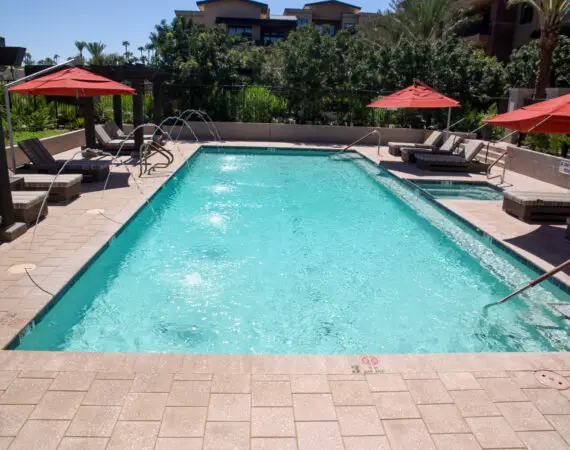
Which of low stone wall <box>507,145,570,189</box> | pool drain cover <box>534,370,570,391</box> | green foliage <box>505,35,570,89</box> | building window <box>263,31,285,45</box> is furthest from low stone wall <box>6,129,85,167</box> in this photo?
building window <box>263,31,285,45</box>

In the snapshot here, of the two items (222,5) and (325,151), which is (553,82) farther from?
(222,5)

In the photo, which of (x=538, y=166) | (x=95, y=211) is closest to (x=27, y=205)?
(x=95, y=211)

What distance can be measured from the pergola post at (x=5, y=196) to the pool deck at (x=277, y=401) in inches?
101

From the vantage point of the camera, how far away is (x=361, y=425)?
326 centimetres

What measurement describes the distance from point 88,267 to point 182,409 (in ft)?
11.4

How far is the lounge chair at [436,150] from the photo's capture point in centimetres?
1470

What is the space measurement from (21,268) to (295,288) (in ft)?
11.4

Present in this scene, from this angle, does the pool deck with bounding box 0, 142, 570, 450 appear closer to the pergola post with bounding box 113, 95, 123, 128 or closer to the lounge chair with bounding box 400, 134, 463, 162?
the lounge chair with bounding box 400, 134, 463, 162

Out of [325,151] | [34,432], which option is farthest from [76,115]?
[34,432]

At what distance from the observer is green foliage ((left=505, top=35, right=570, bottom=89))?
786 inches

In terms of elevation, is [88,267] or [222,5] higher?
[222,5]

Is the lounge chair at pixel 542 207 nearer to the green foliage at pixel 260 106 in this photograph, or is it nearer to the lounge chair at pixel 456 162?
the lounge chair at pixel 456 162

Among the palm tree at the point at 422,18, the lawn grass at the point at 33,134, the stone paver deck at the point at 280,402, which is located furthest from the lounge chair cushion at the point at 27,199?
the palm tree at the point at 422,18

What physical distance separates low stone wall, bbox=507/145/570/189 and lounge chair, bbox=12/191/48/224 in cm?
1106
